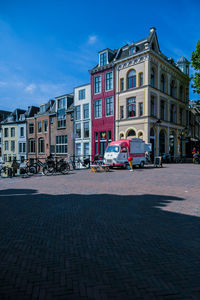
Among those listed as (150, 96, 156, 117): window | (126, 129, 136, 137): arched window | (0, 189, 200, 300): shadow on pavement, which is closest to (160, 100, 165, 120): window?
(150, 96, 156, 117): window

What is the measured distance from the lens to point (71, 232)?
4.29 m

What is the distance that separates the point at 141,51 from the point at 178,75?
394 inches

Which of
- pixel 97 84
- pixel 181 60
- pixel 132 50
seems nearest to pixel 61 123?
pixel 97 84

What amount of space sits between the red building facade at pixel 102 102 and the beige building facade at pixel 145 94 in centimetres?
106

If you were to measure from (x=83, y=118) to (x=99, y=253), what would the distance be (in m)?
28.8

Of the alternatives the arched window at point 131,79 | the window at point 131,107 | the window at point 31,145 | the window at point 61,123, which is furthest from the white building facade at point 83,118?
the window at point 31,145

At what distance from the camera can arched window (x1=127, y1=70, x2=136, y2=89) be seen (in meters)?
26.2

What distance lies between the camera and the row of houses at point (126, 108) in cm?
2552

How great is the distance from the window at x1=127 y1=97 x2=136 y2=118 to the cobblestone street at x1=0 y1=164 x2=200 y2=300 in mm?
20924

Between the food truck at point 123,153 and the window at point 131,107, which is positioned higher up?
the window at point 131,107

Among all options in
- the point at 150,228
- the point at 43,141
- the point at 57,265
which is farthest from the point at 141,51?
the point at 57,265

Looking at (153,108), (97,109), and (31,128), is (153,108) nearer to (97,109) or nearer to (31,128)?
(97,109)

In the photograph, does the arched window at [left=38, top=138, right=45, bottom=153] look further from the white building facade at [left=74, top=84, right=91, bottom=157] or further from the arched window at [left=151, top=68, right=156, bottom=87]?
the arched window at [left=151, top=68, right=156, bottom=87]

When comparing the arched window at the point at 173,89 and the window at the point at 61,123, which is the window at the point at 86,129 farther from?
the arched window at the point at 173,89
